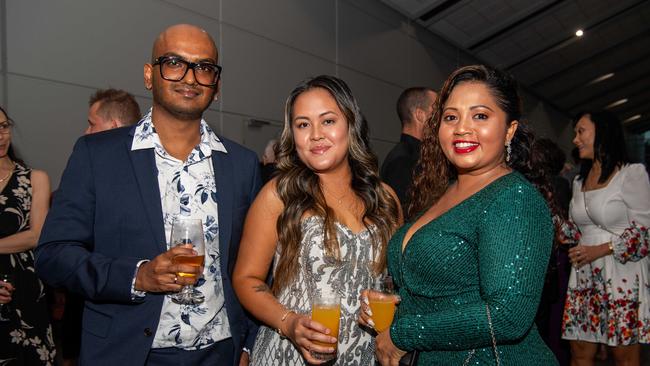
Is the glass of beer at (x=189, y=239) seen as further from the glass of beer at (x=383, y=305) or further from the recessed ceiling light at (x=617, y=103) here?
the recessed ceiling light at (x=617, y=103)

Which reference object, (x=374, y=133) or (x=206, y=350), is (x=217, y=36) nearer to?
(x=374, y=133)

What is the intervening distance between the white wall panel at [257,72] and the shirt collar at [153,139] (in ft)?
10.4

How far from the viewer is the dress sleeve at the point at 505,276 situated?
1.36m

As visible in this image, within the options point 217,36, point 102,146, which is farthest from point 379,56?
point 102,146

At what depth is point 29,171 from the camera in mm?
2902

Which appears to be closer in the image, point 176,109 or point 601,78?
point 176,109

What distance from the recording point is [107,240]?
170cm

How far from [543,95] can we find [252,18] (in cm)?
1158

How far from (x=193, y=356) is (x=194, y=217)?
18.8 inches

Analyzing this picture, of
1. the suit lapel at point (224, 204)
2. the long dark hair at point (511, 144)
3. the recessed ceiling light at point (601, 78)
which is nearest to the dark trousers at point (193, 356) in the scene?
the suit lapel at point (224, 204)

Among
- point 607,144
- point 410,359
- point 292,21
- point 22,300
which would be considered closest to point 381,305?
point 410,359

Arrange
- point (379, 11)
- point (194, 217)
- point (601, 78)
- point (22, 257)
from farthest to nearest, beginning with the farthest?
1. point (601, 78)
2. point (379, 11)
3. point (22, 257)
4. point (194, 217)

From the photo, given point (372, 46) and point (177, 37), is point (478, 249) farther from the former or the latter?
point (372, 46)

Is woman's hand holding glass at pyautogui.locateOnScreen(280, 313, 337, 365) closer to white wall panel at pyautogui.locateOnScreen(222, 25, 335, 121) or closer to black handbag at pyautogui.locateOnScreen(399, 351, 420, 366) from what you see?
black handbag at pyautogui.locateOnScreen(399, 351, 420, 366)
